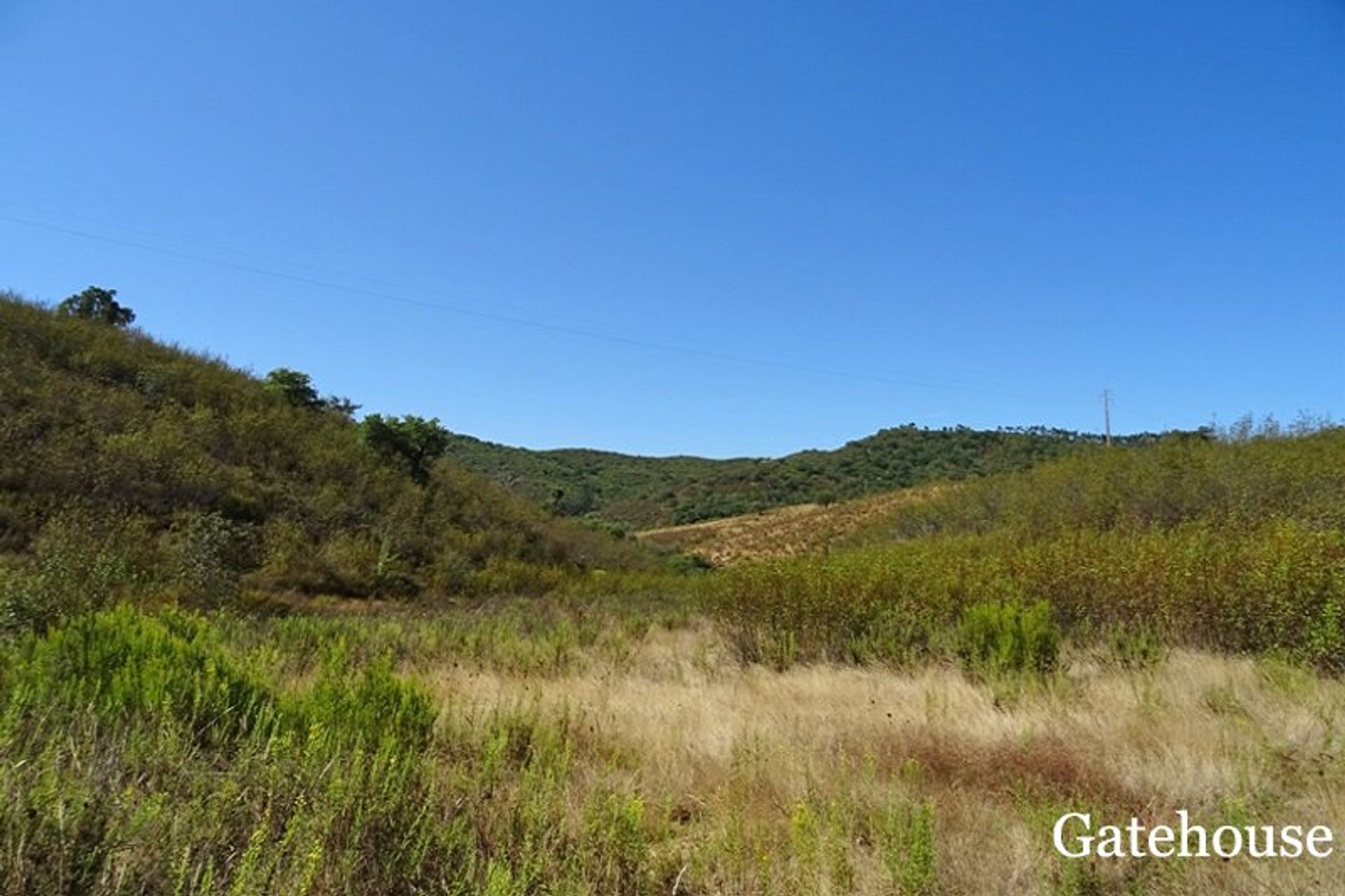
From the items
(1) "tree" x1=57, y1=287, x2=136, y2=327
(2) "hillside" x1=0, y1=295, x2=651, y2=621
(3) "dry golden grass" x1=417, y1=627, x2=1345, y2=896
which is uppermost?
(1) "tree" x1=57, y1=287, x2=136, y2=327

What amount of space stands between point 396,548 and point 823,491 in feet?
158

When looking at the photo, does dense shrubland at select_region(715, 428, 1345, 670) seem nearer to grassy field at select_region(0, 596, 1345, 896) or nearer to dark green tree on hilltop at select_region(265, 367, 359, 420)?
grassy field at select_region(0, 596, 1345, 896)

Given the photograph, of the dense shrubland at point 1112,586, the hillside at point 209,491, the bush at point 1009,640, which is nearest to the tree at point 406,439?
the hillside at point 209,491

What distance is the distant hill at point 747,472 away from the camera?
59812 millimetres

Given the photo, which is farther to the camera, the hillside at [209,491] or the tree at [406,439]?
the tree at [406,439]

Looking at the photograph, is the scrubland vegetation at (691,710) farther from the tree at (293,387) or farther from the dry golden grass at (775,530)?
the dry golden grass at (775,530)

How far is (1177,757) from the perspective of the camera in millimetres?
3941

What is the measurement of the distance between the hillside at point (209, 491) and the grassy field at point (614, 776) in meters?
6.87

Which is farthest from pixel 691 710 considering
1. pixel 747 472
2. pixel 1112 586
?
pixel 747 472

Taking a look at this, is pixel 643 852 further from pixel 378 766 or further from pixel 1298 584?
pixel 1298 584

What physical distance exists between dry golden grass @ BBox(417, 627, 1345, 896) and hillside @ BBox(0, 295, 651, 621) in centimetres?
813

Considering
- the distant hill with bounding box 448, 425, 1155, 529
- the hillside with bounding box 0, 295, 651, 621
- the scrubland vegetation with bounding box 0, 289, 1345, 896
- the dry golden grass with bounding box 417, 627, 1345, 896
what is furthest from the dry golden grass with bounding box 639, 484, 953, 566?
the dry golden grass with bounding box 417, 627, 1345, 896

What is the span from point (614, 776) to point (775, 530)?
4212 centimetres

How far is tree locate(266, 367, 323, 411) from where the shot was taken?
23.8m
